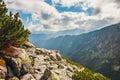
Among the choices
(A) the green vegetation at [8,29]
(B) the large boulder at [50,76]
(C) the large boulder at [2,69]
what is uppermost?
(A) the green vegetation at [8,29]

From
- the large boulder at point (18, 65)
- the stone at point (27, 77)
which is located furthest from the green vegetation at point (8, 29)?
the stone at point (27, 77)

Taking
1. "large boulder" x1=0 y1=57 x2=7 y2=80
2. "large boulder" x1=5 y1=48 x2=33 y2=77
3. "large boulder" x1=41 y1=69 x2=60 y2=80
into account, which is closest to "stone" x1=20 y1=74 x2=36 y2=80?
"large boulder" x1=5 y1=48 x2=33 y2=77

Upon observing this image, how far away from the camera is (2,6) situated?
182 feet

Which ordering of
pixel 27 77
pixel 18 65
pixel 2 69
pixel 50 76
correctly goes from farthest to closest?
pixel 50 76
pixel 18 65
pixel 27 77
pixel 2 69

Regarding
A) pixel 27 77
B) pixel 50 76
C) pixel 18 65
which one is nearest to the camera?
pixel 27 77

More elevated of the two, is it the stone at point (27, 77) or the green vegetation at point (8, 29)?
the green vegetation at point (8, 29)

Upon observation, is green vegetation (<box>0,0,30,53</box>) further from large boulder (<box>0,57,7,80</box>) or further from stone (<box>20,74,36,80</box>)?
stone (<box>20,74,36,80</box>)

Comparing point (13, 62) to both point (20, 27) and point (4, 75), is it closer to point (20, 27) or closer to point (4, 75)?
point (4, 75)

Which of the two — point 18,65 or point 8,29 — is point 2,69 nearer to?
point 18,65

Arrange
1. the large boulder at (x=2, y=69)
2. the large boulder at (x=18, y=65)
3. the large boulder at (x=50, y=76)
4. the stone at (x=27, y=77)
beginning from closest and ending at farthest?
the large boulder at (x=2, y=69) → the stone at (x=27, y=77) → the large boulder at (x=18, y=65) → the large boulder at (x=50, y=76)

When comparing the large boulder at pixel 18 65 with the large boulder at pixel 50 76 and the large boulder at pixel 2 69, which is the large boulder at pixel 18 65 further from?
the large boulder at pixel 50 76

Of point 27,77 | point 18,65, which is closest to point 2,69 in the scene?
point 18,65

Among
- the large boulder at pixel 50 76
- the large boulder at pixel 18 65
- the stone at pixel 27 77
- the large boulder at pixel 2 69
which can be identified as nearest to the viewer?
the large boulder at pixel 2 69

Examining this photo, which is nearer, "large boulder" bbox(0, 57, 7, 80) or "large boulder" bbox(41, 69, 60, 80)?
"large boulder" bbox(0, 57, 7, 80)
